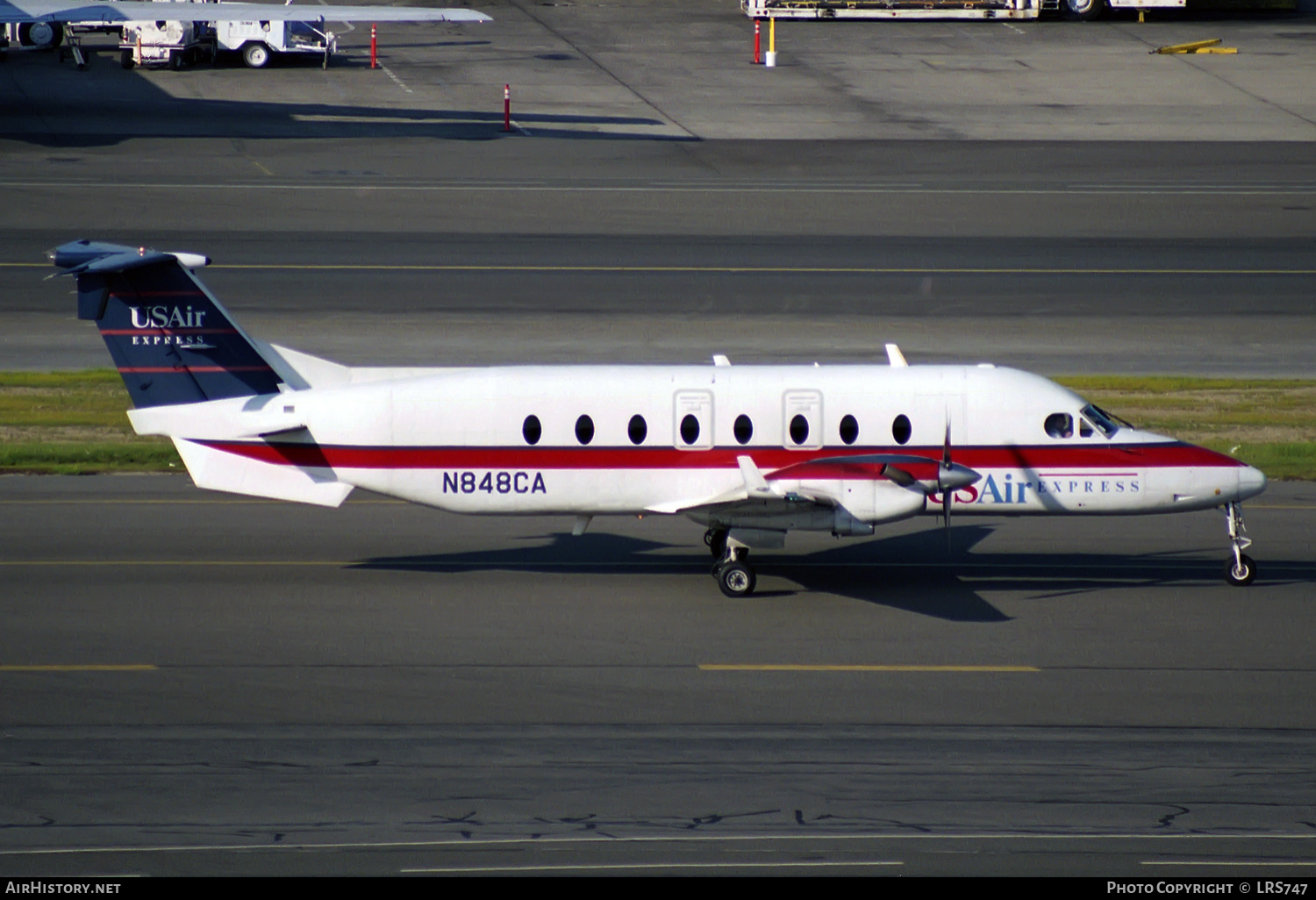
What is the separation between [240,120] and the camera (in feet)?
173

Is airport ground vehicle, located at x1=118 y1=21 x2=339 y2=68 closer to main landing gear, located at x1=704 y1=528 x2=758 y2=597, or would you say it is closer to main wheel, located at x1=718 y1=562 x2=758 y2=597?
main landing gear, located at x1=704 y1=528 x2=758 y2=597

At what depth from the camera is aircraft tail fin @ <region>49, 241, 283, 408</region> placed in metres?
18.5

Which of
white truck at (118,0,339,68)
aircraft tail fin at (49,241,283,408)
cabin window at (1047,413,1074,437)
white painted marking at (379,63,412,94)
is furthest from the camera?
white truck at (118,0,339,68)

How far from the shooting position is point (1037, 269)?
37.9 metres

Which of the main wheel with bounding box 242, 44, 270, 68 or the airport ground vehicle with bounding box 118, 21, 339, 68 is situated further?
the main wheel with bounding box 242, 44, 270, 68

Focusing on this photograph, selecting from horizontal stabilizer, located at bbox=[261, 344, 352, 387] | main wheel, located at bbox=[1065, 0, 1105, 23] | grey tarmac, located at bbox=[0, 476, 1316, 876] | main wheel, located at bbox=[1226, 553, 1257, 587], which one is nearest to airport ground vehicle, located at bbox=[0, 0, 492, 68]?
main wheel, located at bbox=[1065, 0, 1105, 23]

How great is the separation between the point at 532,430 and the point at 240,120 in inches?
1516

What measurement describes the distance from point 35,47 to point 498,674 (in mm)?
57783

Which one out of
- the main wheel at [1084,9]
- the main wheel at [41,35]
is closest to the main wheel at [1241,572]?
the main wheel at [41,35]

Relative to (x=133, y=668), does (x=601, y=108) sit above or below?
above

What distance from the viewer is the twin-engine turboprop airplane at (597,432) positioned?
60.5 ft

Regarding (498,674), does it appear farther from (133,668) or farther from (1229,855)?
(1229,855)

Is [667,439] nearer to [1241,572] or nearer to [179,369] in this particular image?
[179,369]

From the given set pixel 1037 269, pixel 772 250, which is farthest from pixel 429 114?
pixel 1037 269
